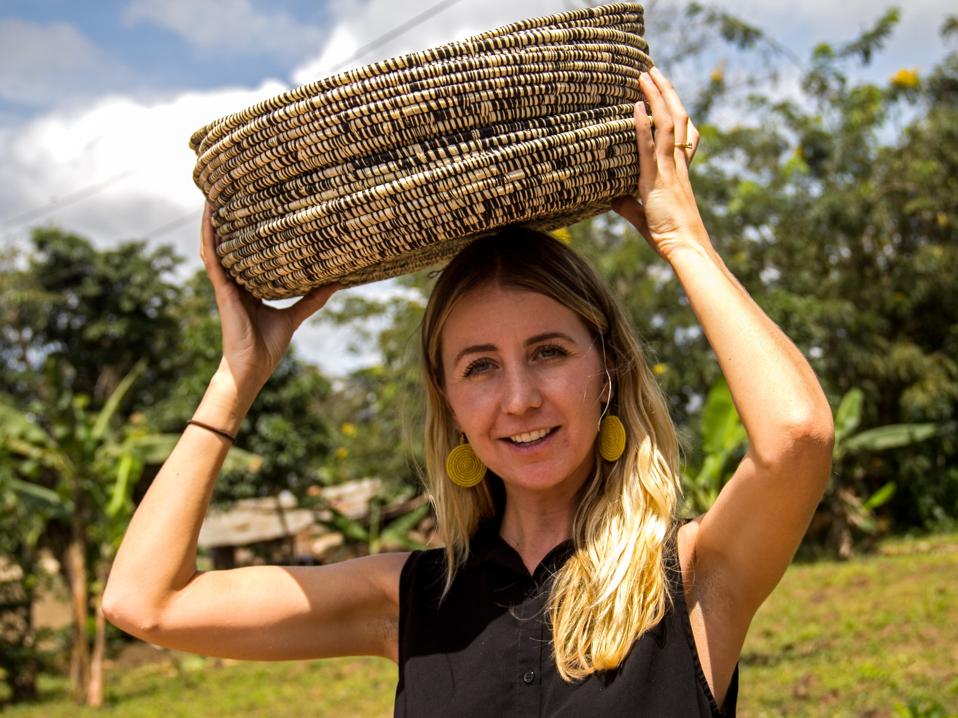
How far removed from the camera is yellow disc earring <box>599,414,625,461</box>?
1.86 metres

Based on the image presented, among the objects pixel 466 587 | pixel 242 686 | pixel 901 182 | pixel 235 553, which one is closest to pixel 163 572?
pixel 466 587

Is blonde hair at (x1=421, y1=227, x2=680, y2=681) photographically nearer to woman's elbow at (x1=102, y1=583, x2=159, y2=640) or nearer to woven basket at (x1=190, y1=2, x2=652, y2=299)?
woven basket at (x1=190, y1=2, x2=652, y2=299)

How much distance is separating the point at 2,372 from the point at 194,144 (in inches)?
702

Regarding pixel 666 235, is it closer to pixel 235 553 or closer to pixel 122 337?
pixel 122 337

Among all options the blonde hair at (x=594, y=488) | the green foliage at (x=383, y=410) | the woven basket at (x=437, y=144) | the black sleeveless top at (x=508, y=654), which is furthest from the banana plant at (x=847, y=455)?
the woven basket at (x=437, y=144)

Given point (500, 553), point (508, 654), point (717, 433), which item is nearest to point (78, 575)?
point (717, 433)

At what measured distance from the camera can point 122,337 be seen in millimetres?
18422

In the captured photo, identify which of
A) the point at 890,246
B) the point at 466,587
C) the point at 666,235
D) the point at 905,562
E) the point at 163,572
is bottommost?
the point at 905,562

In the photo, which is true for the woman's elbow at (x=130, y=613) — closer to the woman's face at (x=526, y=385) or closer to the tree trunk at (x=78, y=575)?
the woman's face at (x=526, y=385)

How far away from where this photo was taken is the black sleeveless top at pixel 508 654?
5.21 feet

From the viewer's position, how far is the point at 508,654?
173 cm

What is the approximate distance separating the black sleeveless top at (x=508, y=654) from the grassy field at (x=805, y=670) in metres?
2.52

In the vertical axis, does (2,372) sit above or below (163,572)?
above

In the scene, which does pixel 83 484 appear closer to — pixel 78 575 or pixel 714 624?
pixel 78 575
